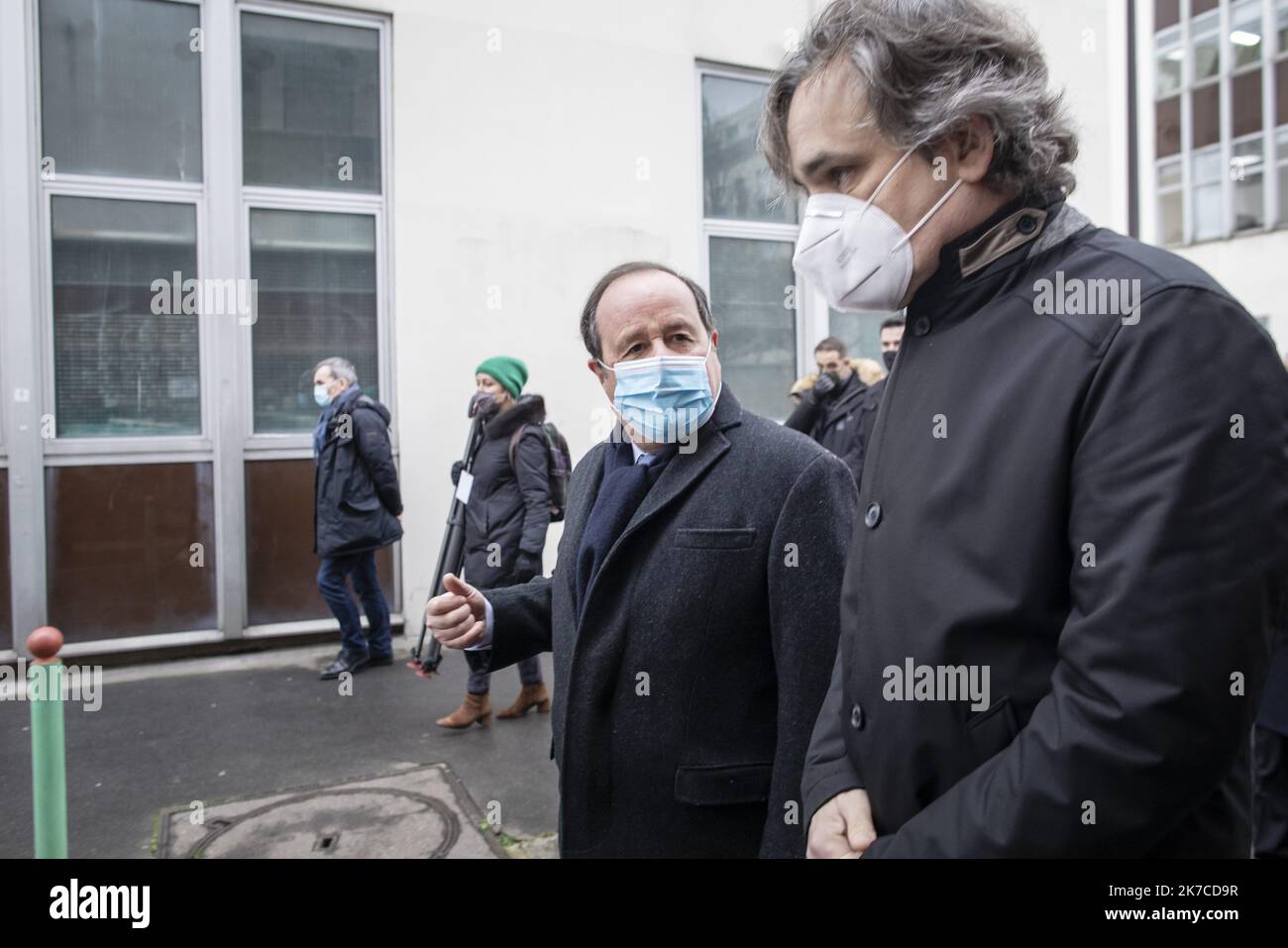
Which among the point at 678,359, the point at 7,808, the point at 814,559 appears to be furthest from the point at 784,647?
the point at 7,808

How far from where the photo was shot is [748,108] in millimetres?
7797

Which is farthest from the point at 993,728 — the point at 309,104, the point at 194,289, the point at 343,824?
the point at 309,104

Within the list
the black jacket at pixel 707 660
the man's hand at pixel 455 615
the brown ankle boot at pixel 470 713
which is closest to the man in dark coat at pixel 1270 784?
the black jacket at pixel 707 660

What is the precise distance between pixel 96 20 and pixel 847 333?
20.2 feet

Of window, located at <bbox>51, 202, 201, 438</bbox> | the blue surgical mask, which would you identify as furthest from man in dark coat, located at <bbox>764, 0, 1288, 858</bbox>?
window, located at <bbox>51, 202, 201, 438</bbox>

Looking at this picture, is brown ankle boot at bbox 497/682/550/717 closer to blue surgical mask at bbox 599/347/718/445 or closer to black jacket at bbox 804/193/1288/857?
blue surgical mask at bbox 599/347/718/445

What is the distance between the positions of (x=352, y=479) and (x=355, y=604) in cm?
83

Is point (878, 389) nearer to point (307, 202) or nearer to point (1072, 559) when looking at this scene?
point (307, 202)

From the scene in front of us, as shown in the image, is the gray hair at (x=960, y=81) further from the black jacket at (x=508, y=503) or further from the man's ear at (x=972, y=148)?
the black jacket at (x=508, y=503)

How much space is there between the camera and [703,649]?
177 cm

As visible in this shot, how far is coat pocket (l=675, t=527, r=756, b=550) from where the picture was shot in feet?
5.82

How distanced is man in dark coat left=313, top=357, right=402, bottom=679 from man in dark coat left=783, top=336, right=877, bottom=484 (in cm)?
260
